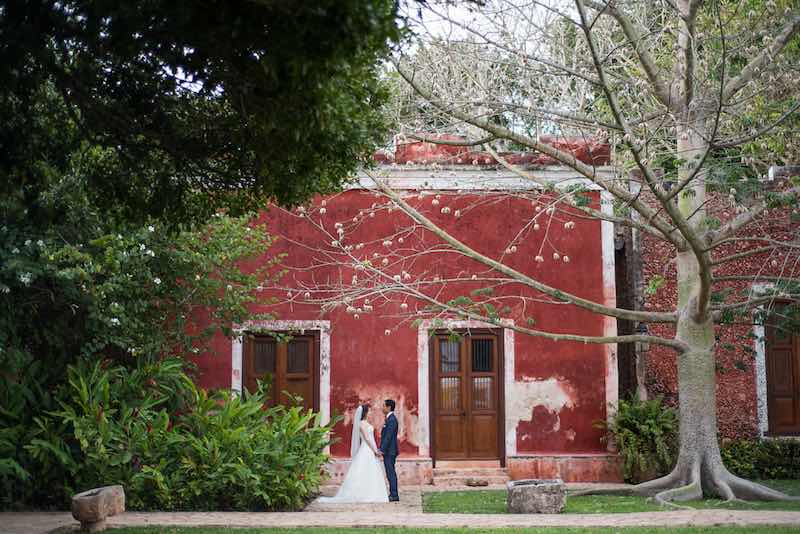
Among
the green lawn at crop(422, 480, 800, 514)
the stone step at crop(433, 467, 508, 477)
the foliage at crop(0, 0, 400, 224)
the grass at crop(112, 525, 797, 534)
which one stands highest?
the foliage at crop(0, 0, 400, 224)

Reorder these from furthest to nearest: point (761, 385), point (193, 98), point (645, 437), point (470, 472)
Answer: point (761, 385)
point (470, 472)
point (645, 437)
point (193, 98)

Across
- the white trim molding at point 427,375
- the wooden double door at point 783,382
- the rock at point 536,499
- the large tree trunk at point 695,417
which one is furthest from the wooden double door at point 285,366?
the wooden double door at point 783,382

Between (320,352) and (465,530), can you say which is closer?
(465,530)

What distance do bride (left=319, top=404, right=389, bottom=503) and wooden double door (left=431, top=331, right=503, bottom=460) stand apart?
5.38ft

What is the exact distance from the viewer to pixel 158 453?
416 inches

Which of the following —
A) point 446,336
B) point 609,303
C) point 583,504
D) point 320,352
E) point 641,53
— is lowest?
point 583,504

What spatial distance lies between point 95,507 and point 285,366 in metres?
5.42

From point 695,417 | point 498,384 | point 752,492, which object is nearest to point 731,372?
point 695,417

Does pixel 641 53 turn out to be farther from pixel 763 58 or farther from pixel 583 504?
pixel 583 504

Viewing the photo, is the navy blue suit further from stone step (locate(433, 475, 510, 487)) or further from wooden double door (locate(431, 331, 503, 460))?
wooden double door (locate(431, 331, 503, 460))

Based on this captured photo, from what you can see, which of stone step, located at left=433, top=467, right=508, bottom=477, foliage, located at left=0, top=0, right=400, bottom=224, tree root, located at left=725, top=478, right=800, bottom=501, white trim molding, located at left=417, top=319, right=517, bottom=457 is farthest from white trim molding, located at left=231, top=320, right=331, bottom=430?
foliage, located at left=0, top=0, right=400, bottom=224

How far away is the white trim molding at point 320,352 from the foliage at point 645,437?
4.23 meters

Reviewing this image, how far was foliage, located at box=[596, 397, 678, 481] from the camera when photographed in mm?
12852

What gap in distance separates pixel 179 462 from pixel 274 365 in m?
3.41
